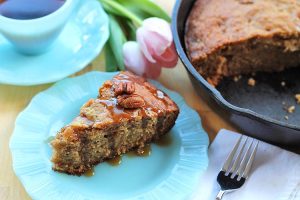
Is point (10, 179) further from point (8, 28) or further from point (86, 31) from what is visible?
point (86, 31)

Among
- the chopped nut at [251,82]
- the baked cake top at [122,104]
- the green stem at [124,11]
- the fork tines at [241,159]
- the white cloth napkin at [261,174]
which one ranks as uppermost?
the baked cake top at [122,104]

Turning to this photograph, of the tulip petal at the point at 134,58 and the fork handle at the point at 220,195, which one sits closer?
the fork handle at the point at 220,195

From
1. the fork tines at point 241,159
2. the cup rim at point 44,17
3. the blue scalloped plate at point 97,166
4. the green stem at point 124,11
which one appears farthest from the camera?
the green stem at point 124,11

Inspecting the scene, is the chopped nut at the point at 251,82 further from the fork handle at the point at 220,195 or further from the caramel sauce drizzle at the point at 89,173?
the caramel sauce drizzle at the point at 89,173

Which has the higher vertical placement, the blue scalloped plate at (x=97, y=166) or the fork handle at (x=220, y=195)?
the blue scalloped plate at (x=97, y=166)

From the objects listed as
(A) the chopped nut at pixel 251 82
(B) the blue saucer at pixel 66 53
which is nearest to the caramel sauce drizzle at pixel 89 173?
(B) the blue saucer at pixel 66 53

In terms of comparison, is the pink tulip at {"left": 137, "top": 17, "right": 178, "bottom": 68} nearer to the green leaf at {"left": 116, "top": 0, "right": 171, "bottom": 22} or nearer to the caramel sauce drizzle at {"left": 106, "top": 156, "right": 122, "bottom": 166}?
the green leaf at {"left": 116, "top": 0, "right": 171, "bottom": 22}
